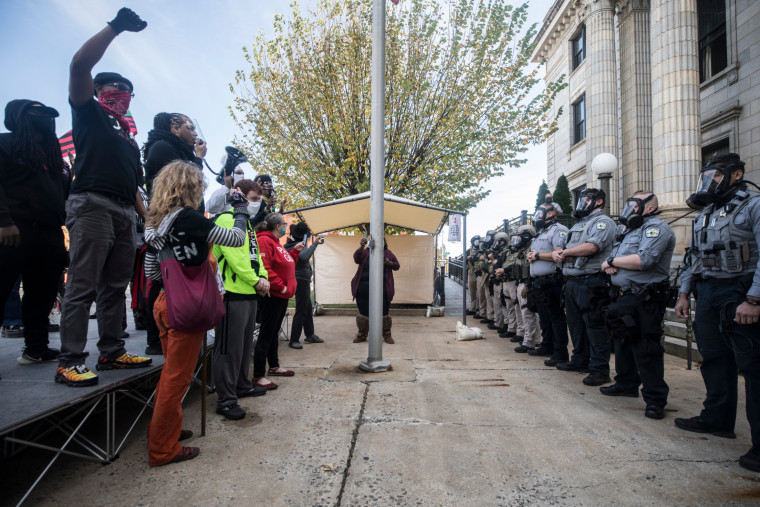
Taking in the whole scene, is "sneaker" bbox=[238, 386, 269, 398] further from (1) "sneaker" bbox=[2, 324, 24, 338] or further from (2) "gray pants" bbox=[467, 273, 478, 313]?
(2) "gray pants" bbox=[467, 273, 478, 313]

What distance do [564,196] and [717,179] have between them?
14.5m

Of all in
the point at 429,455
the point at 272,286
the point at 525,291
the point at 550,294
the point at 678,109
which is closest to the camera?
the point at 429,455

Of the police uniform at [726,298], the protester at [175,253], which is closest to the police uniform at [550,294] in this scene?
the police uniform at [726,298]

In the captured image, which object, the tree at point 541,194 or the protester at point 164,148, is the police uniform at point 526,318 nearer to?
the protester at point 164,148

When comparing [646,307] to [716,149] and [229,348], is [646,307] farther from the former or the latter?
[716,149]

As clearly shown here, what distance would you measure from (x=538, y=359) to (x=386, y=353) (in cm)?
224

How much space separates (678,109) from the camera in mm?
10023

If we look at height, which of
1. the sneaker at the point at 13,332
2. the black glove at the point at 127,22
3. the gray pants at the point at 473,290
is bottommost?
the sneaker at the point at 13,332

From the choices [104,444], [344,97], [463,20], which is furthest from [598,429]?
[463,20]

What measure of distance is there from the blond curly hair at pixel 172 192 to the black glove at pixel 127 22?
3.11 feet

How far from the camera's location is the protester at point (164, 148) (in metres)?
3.35

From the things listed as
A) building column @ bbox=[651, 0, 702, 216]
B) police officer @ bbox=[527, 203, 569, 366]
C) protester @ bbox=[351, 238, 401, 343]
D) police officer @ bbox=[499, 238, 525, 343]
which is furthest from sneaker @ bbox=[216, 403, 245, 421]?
building column @ bbox=[651, 0, 702, 216]

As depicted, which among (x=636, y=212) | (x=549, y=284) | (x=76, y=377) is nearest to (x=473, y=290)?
(x=549, y=284)

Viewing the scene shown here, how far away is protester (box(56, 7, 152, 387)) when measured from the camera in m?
2.68
